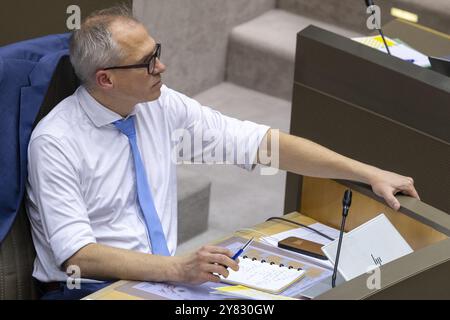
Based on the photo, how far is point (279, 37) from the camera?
539 centimetres

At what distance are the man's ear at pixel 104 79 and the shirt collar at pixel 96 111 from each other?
0.16 ft

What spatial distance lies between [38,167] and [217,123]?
584 millimetres

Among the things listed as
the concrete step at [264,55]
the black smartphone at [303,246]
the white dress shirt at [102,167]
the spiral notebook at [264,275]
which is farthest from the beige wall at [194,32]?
the spiral notebook at [264,275]

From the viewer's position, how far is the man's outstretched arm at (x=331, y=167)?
9.09 ft

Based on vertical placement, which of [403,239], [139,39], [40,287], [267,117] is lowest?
[267,117]

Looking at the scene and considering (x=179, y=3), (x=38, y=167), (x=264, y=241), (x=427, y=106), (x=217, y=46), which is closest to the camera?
(x=38, y=167)

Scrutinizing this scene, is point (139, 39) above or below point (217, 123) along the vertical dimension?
above

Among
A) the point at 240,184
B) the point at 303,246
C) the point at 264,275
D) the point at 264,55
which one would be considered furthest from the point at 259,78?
the point at 264,275

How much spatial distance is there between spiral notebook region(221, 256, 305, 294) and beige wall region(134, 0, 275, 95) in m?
2.10

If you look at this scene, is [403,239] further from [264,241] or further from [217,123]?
[217,123]

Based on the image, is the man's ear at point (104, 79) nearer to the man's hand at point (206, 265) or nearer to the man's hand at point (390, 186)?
the man's hand at point (206, 265)

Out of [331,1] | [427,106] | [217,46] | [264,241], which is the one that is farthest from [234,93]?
[264,241]

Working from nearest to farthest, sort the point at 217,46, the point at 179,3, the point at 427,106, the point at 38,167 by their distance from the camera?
the point at 38,167 < the point at 427,106 < the point at 179,3 < the point at 217,46

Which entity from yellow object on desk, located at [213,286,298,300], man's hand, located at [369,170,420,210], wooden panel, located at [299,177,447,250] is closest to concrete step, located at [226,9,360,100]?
wooden panel, located at [299,177,447,250]
